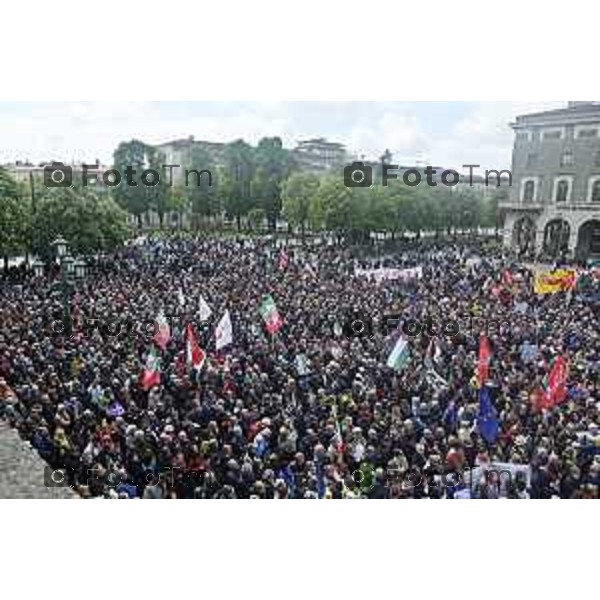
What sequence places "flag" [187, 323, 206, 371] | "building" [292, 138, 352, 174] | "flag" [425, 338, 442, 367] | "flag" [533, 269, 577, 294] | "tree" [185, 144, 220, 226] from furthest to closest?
"flag" [533, 269, 577, 294] → "tree" [185, 144, 220, 226] → "building" [292, 138, 352, 174] → "flag" [425, 338, 442, 367] → "flag" [187, 323, 206, 371]

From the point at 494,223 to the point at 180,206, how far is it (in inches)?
1182

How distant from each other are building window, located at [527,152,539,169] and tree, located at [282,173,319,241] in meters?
14.6

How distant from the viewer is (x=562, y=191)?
34625mm

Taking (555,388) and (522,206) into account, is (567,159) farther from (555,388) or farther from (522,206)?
(555,388)

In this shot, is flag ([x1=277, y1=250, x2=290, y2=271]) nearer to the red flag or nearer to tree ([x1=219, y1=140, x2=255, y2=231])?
tree ([x1=219, y1=140, x2=255, y2=231])

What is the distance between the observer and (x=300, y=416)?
10469mm

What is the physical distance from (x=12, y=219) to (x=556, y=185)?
24429mm

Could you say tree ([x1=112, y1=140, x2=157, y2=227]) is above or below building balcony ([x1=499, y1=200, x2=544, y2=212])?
above

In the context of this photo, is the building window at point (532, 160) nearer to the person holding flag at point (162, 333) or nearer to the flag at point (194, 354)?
the person holding flag at point (162, 333)

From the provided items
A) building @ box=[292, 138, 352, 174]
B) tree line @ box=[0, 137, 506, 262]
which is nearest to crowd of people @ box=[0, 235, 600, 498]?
tree line @ box=[0, 137, 506, 262]

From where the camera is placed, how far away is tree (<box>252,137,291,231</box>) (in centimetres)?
2092

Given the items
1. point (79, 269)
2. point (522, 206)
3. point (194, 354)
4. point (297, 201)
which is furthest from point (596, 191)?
point (194, 354)

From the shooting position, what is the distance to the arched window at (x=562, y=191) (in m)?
34.1
